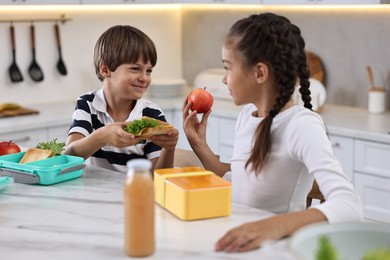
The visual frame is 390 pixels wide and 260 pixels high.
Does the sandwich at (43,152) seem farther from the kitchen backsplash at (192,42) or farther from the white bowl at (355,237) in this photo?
the kitchen backsplash at (192,42)

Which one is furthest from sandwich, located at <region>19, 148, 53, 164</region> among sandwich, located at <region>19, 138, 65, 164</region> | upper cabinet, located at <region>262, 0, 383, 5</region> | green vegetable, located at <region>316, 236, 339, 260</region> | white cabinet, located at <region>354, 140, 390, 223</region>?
upper cabinet, located at <region>262, 0, 383, 5</region>

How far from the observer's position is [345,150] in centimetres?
348

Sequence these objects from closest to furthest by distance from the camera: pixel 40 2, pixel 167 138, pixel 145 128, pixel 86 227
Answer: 1. pixel 86 227
2. pixel 145 128
3. pixel 167 138
4. pixel 40 2

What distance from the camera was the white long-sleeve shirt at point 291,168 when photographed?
161 cm

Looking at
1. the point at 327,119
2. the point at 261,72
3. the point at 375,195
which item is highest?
the point at 261,72

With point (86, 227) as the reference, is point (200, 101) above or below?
above

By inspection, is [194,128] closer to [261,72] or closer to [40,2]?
[261,72]

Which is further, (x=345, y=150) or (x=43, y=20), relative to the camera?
(x=43, y=20)

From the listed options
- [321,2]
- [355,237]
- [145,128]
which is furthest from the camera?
[321,2]

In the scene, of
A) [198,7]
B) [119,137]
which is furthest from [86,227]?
[198,7]

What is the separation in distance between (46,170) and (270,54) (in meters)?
0.72

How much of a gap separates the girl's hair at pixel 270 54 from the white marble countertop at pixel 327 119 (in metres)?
1.50

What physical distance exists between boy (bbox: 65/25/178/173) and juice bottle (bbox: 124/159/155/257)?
3.14ft

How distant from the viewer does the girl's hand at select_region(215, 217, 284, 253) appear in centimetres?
144
